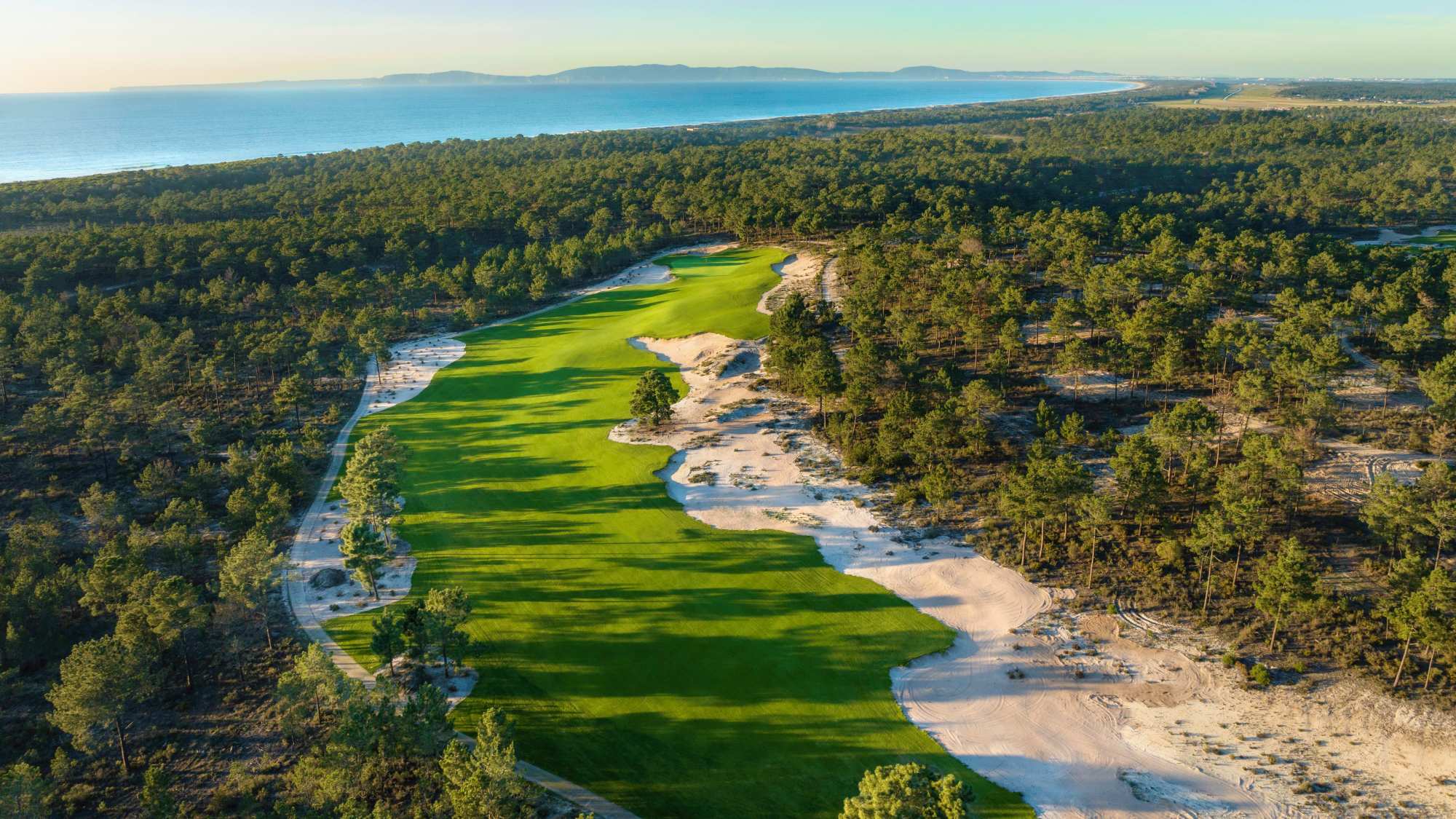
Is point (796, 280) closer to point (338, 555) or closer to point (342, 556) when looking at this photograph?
point (338, 555)

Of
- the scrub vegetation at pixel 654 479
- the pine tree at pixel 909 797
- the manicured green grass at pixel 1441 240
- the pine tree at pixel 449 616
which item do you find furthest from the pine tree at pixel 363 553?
the manicured green grass at pixel 1441 240

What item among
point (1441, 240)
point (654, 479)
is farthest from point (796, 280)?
point (1441, 240)

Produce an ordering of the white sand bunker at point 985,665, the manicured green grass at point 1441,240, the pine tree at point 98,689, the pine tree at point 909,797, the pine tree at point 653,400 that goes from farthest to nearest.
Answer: the manicured green grass at point 1441,240 < the pine tree at point 653,400 < the pine tree at point 98,689 < the white sand bunker at point 985,665 < the pine tree at point 909,797

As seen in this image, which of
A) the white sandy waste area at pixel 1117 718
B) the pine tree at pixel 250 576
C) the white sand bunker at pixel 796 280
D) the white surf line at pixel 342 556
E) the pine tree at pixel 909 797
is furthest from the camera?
the white sand bunker at pixel 796 280

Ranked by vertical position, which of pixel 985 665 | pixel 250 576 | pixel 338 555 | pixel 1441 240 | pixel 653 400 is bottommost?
pixel 985 665

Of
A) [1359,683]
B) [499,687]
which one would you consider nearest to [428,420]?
[499,687]

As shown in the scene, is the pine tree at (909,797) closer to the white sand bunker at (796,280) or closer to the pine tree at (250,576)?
the pine tree at (250,576)
